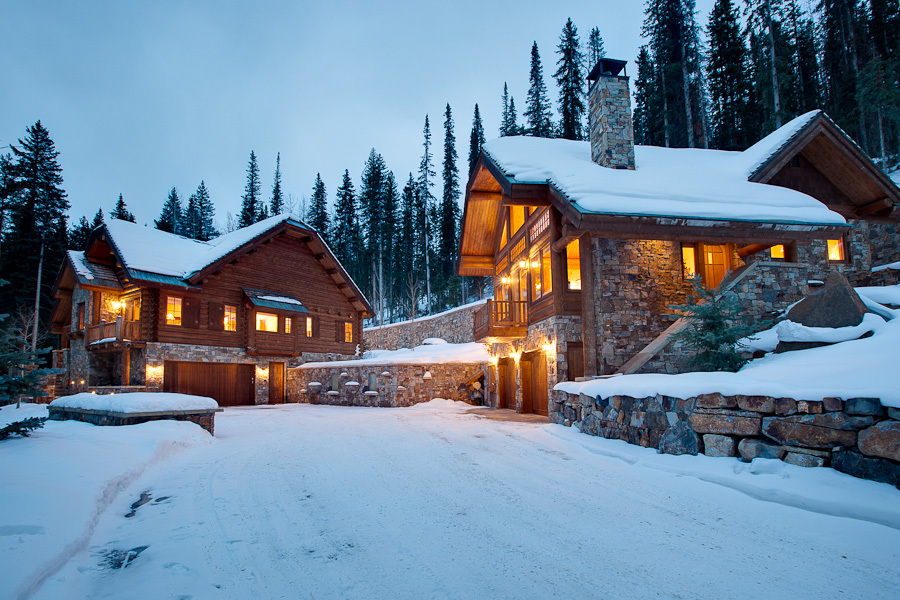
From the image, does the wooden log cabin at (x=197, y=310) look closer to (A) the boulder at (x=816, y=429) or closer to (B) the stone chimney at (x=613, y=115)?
(B) the stone chimney at (x=613, y=115)

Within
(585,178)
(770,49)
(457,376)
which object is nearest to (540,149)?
(585,178)

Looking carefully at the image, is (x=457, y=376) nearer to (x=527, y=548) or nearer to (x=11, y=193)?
(x=527, y=548)

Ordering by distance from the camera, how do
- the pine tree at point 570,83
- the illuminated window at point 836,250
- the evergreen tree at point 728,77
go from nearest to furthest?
the illuminated window at point 836,250 < the evergreen tree at point 728,77 < the pine tree at point 570,83

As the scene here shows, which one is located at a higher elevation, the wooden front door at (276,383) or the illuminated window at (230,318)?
the illuminated window at (230,318)

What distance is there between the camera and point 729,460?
5.71m

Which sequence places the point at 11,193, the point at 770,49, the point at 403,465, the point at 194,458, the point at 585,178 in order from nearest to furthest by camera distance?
the point at 403,465
the point at 194,458
the point at 585,178
the point at 770,49
the point at 11,193

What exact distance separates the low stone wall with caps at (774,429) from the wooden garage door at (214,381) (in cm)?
1957

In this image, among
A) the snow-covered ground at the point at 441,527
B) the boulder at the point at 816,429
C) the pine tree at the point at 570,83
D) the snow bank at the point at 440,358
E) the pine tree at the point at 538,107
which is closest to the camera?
the snow-covered ground at the point at 441,527

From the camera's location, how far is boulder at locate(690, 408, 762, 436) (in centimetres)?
556

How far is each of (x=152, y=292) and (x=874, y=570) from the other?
24229mm

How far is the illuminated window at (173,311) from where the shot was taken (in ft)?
70.4

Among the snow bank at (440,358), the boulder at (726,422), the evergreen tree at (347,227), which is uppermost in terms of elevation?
the evergreen tree at (347,227)

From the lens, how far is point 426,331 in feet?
110

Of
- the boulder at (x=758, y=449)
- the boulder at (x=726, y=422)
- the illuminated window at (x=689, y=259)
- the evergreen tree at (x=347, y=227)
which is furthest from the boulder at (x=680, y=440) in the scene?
the evergreen tree at (x=347, y=227)
